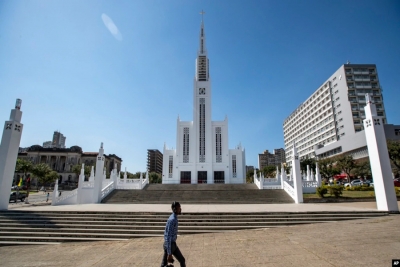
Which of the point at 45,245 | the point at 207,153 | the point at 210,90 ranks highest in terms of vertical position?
the point at 210,90

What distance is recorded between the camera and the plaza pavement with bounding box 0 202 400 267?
497cm

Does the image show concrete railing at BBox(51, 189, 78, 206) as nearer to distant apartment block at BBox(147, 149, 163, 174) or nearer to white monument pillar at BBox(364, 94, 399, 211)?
white monument pillar at BBox(364, 94, 399, 211)

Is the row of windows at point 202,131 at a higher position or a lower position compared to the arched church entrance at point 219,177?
higher

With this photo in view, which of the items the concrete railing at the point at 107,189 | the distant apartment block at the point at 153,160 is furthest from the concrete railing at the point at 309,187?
the distant apartment block at the point at 153,160

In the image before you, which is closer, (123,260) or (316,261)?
(316,261)

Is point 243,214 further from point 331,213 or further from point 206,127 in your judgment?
point 206,127

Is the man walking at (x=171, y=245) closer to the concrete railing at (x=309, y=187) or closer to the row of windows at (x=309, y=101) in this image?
the concrete railing at (x=309, y=187)

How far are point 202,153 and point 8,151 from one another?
30214mm

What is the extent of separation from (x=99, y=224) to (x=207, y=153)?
104ft

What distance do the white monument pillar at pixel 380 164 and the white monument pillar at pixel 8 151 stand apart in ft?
68.9

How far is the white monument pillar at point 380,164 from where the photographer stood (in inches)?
459

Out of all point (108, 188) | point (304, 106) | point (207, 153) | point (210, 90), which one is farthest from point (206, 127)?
point (304, 106)

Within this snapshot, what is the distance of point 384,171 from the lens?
12.3 m

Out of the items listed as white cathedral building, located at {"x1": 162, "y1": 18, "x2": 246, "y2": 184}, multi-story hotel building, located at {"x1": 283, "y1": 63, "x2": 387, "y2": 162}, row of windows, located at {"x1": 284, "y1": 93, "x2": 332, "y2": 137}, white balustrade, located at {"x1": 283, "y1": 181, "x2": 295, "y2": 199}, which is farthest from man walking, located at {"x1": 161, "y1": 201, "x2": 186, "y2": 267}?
row of windows, located at {"x1": 284, "y1": 93, "x2": 332, "y2": 137}
